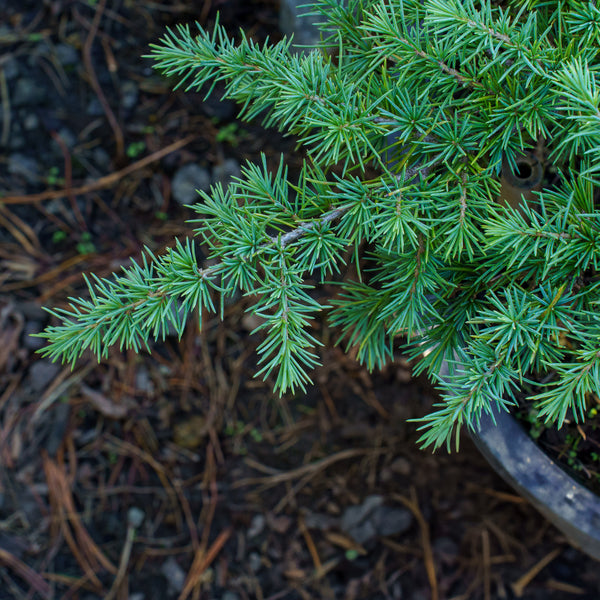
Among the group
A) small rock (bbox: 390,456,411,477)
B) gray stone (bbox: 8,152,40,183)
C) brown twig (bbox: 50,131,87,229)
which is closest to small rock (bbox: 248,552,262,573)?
small rock (bbox: 390,456,411,477)

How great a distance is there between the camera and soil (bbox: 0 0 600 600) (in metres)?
1.50

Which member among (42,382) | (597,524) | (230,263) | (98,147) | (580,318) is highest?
(580,318)

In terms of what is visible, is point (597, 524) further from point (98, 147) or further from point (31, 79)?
point (31, 79)

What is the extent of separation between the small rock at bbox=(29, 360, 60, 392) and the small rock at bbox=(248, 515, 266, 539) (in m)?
0.70

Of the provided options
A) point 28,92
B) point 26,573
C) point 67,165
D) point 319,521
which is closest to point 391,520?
point 319,521

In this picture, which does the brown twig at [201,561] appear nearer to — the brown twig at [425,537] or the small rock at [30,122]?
the brown twig at [425,537]

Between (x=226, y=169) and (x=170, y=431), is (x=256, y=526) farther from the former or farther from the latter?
(x=226, y=169)

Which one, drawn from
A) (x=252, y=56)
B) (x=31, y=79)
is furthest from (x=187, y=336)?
(x=252, y=56)

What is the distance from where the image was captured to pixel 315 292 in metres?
1.55

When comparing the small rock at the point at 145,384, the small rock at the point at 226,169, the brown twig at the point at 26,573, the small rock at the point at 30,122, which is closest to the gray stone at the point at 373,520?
the small rock at the point at 145,384

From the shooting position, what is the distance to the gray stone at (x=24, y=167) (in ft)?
5.52

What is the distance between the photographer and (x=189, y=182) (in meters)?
1.64

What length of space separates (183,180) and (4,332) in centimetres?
68

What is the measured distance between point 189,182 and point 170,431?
714mm
